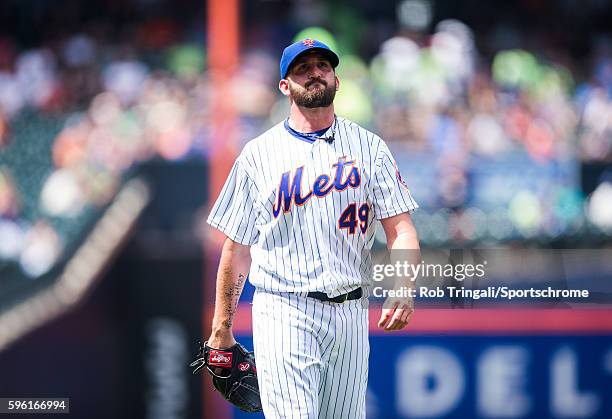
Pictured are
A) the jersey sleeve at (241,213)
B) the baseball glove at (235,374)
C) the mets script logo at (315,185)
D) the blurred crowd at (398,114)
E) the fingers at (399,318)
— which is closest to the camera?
the fingers at (399,318)

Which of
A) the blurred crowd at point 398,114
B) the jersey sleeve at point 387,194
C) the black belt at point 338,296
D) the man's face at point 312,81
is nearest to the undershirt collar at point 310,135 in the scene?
the man's face at point 312,81

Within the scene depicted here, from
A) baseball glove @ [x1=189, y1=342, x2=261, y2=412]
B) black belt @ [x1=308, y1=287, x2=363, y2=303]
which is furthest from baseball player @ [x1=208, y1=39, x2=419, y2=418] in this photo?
baseball glove @ [x1=189, y1=342, x2=261, y2=412]

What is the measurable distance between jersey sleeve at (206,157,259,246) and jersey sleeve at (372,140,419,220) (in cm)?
43

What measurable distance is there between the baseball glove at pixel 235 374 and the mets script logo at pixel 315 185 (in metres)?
0.63

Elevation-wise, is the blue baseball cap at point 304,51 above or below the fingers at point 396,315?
above

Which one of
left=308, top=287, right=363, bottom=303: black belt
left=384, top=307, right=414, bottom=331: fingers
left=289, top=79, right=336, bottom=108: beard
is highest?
left=289, top=79, right=336, bottom=108: beard

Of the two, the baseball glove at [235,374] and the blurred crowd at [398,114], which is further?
the blurred crowd at [398,114]

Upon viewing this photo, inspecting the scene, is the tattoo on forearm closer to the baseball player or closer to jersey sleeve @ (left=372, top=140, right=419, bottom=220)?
the baseball player

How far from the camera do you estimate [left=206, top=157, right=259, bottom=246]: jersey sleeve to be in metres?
3.81

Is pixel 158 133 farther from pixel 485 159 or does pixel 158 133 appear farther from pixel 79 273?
pixel 485 159

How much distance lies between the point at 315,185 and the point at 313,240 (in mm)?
188

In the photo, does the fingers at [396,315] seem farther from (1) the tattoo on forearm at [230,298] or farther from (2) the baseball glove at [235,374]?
(2) the baseball glove at [235,374]

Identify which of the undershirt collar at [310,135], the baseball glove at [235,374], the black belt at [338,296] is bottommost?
the baseball glove at [235,374]

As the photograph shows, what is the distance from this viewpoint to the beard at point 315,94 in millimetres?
3686
